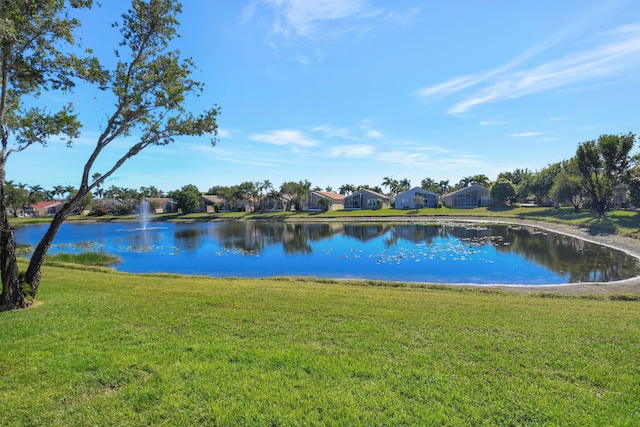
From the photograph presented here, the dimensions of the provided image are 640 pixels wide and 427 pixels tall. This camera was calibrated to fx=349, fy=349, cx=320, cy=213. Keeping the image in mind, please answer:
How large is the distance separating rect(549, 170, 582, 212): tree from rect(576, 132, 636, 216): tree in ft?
12.6

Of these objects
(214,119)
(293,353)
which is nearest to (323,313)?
(293,353)

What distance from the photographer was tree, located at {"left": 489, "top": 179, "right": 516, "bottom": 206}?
64556mm

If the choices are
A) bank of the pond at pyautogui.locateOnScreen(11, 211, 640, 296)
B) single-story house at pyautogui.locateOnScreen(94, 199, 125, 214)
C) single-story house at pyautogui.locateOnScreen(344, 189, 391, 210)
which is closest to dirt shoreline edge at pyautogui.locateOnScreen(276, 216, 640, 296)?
bank of the pond at pyautogui.locateOnScreen(11, 211, 640, 296)

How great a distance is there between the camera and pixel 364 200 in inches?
3088

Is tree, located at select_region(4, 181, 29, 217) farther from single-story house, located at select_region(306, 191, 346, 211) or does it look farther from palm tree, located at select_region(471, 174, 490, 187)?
palm tree, located at select_region(471, 174, 490, 187)

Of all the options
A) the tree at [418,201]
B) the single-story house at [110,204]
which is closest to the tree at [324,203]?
the tree at [418,201]

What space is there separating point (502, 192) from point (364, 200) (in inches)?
1084

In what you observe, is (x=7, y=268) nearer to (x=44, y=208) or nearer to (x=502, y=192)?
(x=502, y=192)

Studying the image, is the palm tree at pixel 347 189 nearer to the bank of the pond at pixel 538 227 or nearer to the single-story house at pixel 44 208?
the bank of the pond at pixel 538 227

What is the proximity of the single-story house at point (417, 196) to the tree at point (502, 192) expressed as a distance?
37.7 feet

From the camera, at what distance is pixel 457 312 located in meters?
7.44

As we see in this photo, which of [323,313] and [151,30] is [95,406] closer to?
[323,313]

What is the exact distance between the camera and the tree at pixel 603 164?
→ 4406 centimetres

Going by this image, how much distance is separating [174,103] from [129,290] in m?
5.38
